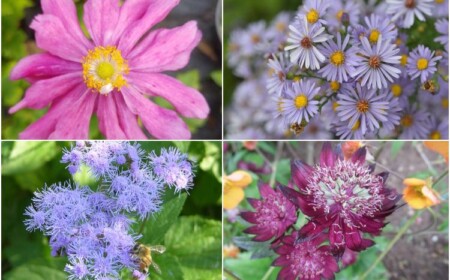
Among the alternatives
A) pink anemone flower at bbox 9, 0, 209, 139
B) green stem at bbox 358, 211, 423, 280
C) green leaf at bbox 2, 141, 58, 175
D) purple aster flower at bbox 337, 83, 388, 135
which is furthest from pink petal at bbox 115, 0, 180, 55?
green stem at bbox 358, 211, 423, 280

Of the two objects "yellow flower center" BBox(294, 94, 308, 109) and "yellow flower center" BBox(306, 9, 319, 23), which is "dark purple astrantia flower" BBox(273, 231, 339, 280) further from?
"yellow flower center" BBox(306, 9, 319, 23)

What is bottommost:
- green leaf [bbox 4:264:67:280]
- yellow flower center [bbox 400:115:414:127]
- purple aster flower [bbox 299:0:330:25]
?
green leaf [bbox 4:264:67:280]

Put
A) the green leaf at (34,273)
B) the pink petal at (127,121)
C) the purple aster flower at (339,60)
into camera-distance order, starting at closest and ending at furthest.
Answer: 1. the purple aster flower at (339,60)
2. the pink petal at (127,121)
3. the green leaf at (34,273)

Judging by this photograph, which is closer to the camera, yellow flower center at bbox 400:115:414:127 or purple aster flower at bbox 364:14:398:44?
purple aster flower at bbox 364:14:398:44

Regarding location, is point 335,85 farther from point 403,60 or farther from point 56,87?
point 56,87

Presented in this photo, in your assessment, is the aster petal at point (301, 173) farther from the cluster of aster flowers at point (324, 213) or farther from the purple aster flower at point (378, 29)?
the purple aster flower at point (378, 29)

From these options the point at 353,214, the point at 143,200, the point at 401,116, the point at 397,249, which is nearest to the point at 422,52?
the point at 401,116

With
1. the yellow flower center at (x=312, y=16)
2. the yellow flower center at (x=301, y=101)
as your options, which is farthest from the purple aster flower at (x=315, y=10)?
the yellow flower center at (x=301, y=101)

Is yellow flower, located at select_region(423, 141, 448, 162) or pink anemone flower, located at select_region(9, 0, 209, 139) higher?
pink anemone flower, located at select_region(9, 0, 209, 139)
